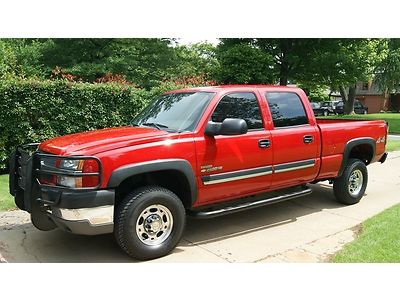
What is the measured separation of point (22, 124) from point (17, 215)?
3.16 meters

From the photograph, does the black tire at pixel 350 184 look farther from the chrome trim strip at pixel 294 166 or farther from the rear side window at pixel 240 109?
the rear side window at pixel 240 109

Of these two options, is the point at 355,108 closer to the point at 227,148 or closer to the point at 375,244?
the point at 375,244

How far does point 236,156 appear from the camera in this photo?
499 cm

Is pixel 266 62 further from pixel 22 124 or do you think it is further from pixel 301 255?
pixel 301 255

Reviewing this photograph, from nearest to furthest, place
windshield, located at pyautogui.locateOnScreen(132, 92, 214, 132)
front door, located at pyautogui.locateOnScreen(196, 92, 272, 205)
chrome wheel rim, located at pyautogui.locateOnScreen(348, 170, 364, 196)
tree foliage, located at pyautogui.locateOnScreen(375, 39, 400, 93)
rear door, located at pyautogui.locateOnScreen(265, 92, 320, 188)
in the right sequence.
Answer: front door, located at pyautogui.locateOnScreen(196, 92, 272, 205) → windshield, located at pyautogui.locateOnScreen(132, 92, 214, 132) → rear door, located at pyautogui.locateOnScreen(265, 92, 320, 188) → chrome wheel rim, located at pyautogui.locateOnScreen(348, 170, 364, 196) → tree foliage, located at pyautogui.locateOnScreen(375, 39, 400, 93)

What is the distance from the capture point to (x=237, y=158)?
5.00 metres

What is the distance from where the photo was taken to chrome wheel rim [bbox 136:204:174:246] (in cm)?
438

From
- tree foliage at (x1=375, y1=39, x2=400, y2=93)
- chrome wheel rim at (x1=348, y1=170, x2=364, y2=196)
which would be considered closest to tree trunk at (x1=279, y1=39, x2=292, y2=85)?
tree foliage at (x1=375, y1=39, x2=400, y2=93)

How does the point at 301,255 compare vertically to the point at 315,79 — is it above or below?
below

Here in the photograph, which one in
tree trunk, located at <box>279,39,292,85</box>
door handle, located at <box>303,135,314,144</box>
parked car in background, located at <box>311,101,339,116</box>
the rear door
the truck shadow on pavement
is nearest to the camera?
the truck shadow on pavement

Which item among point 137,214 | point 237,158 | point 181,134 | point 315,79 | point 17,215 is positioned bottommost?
point 17,215

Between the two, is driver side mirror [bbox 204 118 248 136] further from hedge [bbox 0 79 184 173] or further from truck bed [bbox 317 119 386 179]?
hedge [bbox 0 79 184 173]

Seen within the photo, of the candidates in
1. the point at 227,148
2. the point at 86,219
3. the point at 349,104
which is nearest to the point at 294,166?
the point at 227,148
